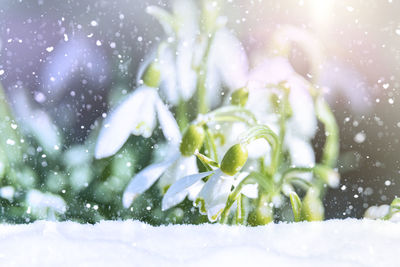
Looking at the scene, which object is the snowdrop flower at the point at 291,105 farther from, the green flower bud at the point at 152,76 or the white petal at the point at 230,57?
the green flower bud at the point at 152,76

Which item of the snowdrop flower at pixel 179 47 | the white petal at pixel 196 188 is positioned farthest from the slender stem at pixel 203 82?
the white petal at pixel 196 188

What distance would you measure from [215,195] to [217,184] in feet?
0.06

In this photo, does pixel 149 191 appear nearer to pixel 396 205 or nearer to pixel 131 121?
pixel 131 121

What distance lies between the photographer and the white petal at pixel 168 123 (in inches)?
37.2

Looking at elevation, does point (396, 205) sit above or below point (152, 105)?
below

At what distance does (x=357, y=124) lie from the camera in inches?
40.8

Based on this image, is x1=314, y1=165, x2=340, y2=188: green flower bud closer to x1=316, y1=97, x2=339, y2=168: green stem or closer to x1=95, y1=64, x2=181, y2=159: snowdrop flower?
x1=316, y1=97, x2=339, y2=168: green stem

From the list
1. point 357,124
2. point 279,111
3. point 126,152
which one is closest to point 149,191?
point 126,152

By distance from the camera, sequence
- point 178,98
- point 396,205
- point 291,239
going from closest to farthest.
A: point 291,239 → point 396,205 → point 178,98

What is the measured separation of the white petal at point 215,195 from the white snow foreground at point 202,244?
29 mm

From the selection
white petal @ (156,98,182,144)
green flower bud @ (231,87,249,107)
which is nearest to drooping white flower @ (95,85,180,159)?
white petal @ (156,98,182,144)

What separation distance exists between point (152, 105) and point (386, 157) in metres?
0.41

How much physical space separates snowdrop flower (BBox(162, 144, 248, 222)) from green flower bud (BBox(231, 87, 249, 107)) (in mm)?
112

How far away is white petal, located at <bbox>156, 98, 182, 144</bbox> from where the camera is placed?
944mm
